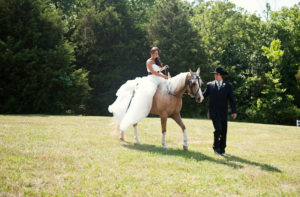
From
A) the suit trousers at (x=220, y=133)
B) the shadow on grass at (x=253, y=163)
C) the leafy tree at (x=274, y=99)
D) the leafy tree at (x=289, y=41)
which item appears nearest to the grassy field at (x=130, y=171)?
the shadow on grass at (x=253, y=163)

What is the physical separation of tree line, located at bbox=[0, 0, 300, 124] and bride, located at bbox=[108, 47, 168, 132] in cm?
1528

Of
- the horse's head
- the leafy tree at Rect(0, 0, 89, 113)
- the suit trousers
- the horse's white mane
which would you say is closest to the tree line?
the leafy tree at Rect(0, 0, 89, 113)

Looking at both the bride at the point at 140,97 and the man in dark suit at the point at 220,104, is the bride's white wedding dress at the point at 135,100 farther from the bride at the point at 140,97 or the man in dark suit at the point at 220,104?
the man in dark suit at the point at 220,104

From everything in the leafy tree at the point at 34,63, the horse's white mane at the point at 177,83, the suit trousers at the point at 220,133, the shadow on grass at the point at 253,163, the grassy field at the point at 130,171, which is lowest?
the shadow on grass at the point at 253,163

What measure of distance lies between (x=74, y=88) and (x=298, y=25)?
3598 cm

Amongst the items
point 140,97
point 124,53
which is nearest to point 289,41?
point 124,53

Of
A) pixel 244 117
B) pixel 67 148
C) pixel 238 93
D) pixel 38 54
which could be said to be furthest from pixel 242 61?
pixel 67 148

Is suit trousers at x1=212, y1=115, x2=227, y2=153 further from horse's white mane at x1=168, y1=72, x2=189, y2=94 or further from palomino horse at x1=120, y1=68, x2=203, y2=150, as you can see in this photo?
horse's white mane at x1=168, y1=72, x2=189, y2=94

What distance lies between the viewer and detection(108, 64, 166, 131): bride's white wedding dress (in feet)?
28.3

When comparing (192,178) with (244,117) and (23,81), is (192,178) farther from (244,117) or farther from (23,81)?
(244,117)

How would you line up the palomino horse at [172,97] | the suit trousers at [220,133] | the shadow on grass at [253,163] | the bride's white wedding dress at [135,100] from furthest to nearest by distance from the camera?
the bride's white wedding dress at [135,100] < the palomino horse at [172,97] < the suit trousers at [220,133] < the shadow on grass at [253,163]

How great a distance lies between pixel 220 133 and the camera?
7980mm

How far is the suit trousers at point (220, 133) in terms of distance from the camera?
25.7 ft

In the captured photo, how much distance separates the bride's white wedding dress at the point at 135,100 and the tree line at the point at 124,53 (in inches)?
596
